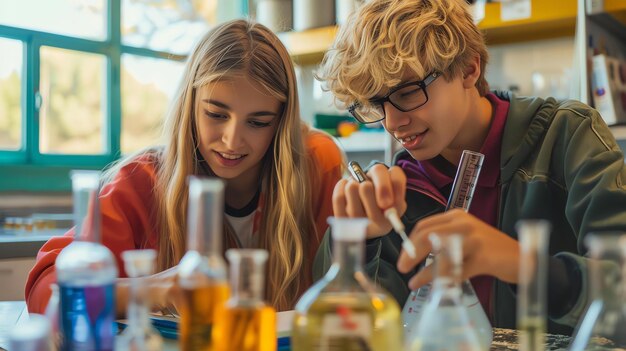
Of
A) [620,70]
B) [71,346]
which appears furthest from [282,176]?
[620,70]

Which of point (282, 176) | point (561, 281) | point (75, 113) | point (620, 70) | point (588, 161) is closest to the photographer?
point (561, 281)

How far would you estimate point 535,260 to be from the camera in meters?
0.49

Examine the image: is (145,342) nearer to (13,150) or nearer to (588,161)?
(588,161)

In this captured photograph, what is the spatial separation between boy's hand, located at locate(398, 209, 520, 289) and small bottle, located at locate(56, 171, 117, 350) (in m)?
0.31

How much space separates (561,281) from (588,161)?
1.39 feet

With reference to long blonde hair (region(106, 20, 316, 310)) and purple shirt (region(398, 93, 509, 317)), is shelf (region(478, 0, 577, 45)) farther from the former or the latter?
long blonde hair (region(106, 20, 316, 310))

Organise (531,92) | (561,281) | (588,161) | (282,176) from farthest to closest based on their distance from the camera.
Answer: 1. (531,92)
2. (282,176)
3. (588,161)
4. (561,281)

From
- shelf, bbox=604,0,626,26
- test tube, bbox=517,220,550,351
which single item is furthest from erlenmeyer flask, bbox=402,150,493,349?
shelf, bbox=604,0,626,26

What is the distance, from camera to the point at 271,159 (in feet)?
5.28

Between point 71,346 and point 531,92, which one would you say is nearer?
point 71,346

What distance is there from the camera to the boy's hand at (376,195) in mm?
759

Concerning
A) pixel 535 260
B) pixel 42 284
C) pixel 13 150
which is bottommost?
pixel 42 284

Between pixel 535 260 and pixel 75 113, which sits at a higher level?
pixel 75 113

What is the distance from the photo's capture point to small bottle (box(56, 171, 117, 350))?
21.9 inches
